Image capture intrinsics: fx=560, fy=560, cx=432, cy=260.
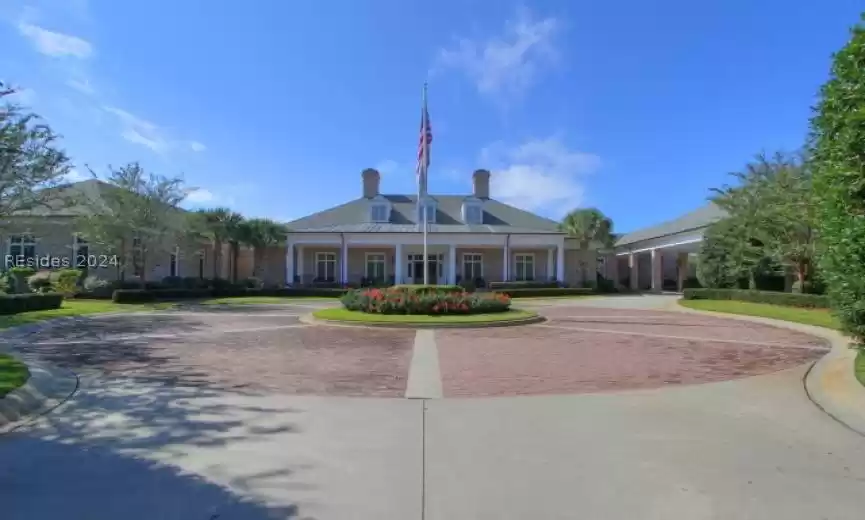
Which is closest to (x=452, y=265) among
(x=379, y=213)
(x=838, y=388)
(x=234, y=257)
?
(x=379, y=213)

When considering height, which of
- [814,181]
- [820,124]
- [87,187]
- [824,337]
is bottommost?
[824,337]

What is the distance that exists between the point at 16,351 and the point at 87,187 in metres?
32.3

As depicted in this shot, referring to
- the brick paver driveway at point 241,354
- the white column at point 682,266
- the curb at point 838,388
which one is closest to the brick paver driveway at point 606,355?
the curb at point 838,388

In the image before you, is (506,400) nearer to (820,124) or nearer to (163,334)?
(820,124)

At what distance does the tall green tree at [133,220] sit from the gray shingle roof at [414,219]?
9.96 m

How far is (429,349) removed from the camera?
1287 centimetres

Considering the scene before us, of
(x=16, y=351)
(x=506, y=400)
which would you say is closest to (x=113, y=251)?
(x=16, y=351)

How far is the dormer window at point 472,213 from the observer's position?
4500 centimetres

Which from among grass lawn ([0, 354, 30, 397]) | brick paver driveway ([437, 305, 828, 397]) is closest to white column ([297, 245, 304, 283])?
brick paver driveway ([437, 305, 828, 397])

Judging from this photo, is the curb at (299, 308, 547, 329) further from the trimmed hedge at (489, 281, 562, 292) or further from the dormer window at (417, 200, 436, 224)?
the dormer window at (417, 200, 436, 224)

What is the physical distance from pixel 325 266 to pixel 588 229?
873 inches

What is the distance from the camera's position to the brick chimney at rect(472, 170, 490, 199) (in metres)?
48.3

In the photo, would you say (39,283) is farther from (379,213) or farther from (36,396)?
(36,396)

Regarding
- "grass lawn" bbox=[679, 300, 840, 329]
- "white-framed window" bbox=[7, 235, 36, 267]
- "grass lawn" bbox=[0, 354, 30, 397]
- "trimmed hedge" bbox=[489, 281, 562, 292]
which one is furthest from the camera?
"trimmed hedge" bbox=[489, 281, 562, 292]
